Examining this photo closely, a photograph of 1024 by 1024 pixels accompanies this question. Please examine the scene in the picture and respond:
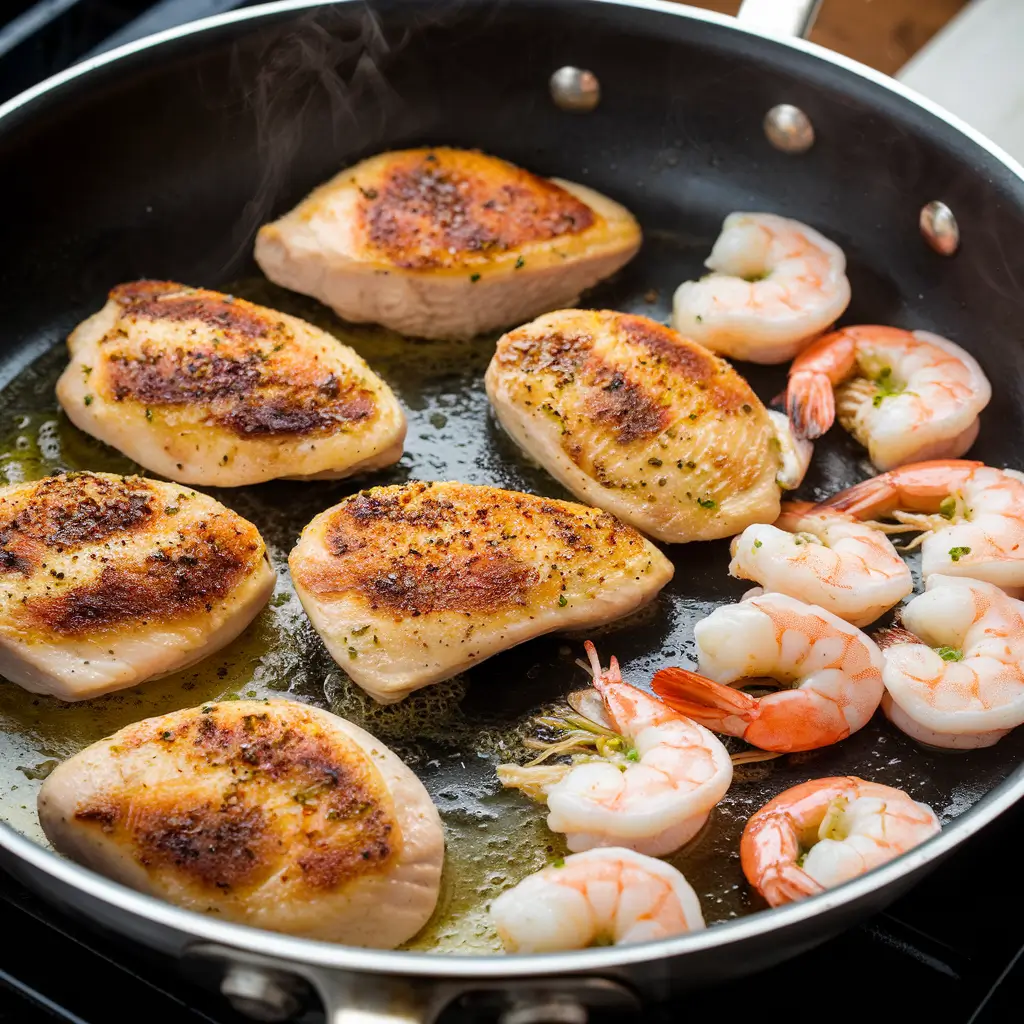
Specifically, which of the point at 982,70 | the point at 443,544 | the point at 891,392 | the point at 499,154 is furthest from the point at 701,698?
the point at 982,70

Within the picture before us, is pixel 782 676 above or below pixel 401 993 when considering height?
above

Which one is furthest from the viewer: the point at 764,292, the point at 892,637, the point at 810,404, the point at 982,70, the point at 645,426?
the point at 982,70

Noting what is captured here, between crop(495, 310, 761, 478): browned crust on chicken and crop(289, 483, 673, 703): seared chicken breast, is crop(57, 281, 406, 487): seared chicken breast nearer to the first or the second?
crop(289, 483, 673, 703): seared chicken breast

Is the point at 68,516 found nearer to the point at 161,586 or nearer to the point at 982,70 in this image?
the point at 161,586

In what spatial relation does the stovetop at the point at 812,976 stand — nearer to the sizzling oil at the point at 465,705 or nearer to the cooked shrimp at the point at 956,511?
the sizzling oil at the point at 465,705

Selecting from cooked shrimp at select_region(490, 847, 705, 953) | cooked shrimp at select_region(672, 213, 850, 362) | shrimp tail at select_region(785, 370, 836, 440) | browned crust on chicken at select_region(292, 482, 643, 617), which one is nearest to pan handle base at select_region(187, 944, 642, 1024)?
cooked shrimp at select_region(490, 847, 705, 953)

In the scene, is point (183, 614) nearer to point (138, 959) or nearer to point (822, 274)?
point (138, 959)

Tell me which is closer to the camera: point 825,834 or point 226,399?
point 825,834

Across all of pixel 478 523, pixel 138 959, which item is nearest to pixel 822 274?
pixel 478 523

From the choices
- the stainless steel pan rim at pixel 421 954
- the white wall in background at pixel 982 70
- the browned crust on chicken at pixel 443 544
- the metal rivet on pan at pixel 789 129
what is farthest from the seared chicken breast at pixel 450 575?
the white wall in background at pixel 982 70

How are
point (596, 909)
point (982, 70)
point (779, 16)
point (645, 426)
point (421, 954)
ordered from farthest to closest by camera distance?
point (982, 70)
point (779, 16)
point (645, 426)
point (596, 909)
point (421, 954)
